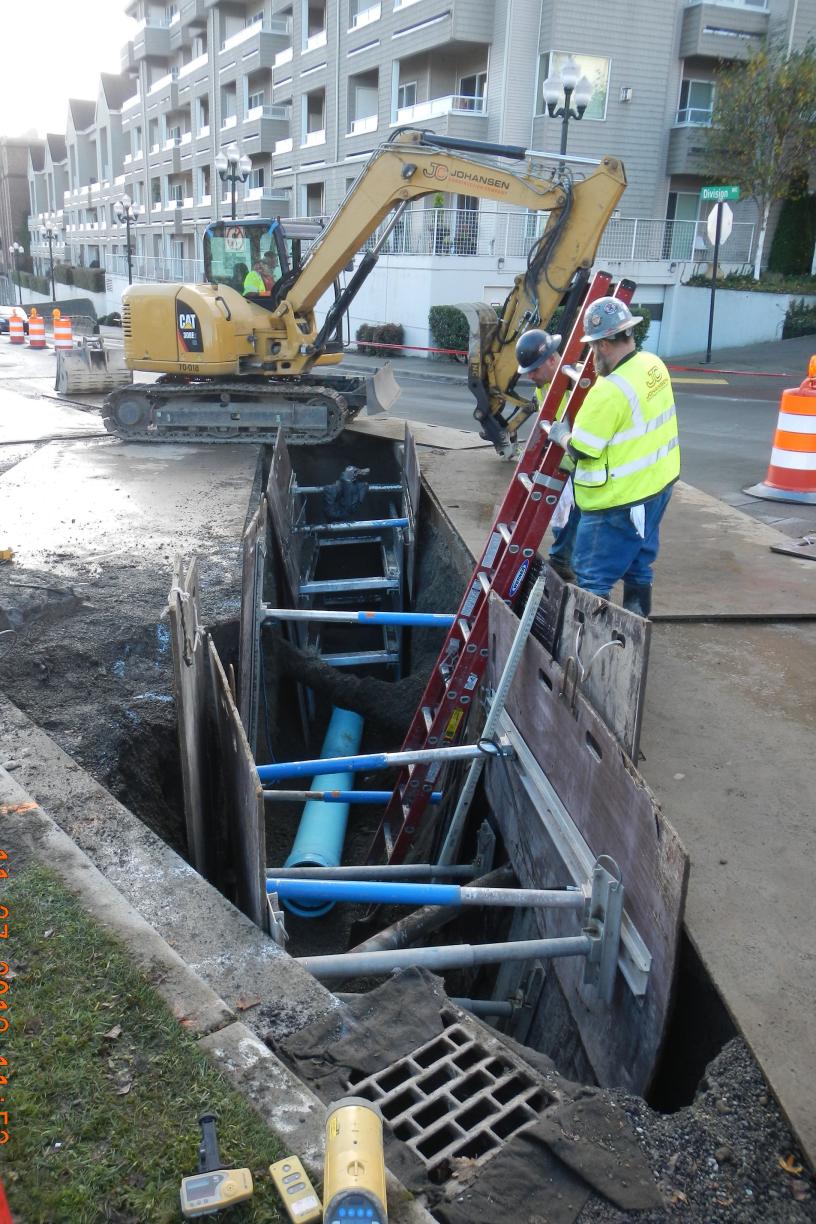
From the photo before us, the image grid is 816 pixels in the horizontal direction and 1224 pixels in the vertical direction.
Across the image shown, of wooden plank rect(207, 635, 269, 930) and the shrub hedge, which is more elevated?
the shrub hedge

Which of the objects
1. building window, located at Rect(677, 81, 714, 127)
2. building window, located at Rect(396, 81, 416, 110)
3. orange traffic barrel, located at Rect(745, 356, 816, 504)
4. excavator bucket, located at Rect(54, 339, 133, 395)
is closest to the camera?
orange traffic barrel, located at Rect(745, 356, 816, 504)

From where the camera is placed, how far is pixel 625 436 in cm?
480

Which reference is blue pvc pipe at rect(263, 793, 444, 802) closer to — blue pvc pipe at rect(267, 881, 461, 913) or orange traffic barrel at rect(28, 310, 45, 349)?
blue pvc pipe at rect(267, 881, 461, 913)

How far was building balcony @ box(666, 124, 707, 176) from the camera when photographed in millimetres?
27500

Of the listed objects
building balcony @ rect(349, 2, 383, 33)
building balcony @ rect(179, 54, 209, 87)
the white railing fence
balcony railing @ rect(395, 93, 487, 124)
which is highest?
building balcony @ rect(179, 54, 209, 87)

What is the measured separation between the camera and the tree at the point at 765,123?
24.6 m

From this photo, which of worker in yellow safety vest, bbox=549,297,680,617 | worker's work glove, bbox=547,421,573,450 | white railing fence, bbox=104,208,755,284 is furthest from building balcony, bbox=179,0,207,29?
worker's work glove, bbox=547,421,573,450

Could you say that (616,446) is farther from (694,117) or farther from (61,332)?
(694,117)

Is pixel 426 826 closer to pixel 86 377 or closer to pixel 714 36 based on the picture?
pixel 86 377

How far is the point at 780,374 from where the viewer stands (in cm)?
2117

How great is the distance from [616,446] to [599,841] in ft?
7.25

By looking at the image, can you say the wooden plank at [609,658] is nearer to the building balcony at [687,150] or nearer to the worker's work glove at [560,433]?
the worker's work glove at [560,433]

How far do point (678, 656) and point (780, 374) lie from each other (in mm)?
18169

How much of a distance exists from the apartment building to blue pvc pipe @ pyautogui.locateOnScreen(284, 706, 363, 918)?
18.8 m
